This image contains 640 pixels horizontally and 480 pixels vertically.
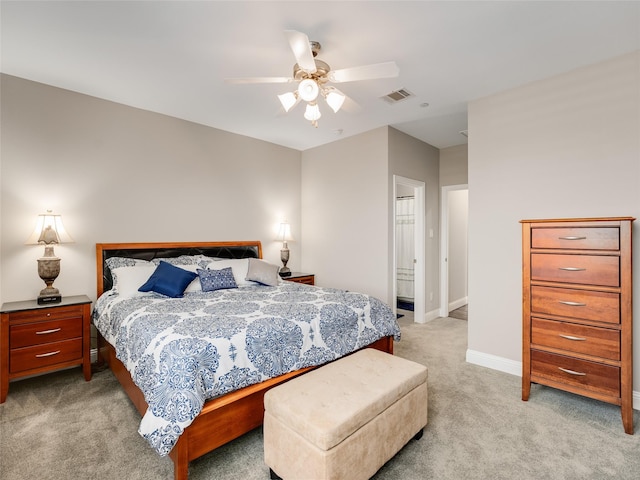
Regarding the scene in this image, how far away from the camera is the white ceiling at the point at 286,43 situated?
6.63ft

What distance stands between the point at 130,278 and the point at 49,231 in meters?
0.80

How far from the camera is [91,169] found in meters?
3.34

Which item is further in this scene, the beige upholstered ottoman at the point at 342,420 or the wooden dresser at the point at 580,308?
the wooden dresser at the point at 580,308

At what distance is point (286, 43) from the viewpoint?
2363 millimetres

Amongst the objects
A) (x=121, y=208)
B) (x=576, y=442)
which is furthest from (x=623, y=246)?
(x=121, y=208)

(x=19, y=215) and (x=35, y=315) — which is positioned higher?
(x=19, y=215)

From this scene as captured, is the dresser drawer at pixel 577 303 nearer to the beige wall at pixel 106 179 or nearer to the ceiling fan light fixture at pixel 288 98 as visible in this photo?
the ceiling fan light fixture at pixel 288 98

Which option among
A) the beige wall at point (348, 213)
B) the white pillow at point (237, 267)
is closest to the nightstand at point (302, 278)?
the beige wall at point (348, 213)

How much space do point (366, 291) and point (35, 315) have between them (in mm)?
3512

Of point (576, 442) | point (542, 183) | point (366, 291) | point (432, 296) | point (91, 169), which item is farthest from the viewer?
point (432, 296)

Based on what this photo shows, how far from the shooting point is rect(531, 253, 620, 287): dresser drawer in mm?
2227

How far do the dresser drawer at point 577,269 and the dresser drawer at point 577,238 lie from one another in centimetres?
7

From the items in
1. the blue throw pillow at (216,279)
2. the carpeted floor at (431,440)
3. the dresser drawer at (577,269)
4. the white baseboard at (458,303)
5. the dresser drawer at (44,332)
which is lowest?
the carpeted floor at (431,440)

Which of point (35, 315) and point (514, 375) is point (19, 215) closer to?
point (35, 315)
